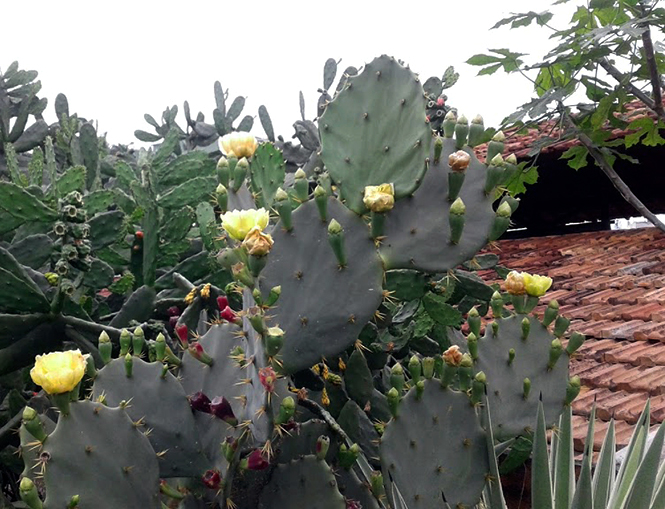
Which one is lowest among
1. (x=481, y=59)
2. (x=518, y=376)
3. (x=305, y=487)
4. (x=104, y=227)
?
(x=305, y=487)

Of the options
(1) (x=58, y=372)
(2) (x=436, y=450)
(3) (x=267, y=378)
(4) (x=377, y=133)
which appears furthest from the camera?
(4) (x=377, y=133)

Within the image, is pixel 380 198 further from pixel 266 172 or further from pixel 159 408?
A: pixel 159 408

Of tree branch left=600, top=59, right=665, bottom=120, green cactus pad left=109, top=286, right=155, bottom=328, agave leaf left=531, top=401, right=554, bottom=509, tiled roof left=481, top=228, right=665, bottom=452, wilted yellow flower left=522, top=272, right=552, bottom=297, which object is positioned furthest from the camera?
tiled roof left=481, top=228, right=665, bottom=452

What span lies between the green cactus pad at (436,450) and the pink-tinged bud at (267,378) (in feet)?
1.22

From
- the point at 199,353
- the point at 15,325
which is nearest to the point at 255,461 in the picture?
the point at 199,353

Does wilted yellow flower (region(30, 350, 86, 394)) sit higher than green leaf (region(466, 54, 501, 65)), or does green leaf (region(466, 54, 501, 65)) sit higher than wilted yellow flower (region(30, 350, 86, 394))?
green leaf (region(466, 54, 501, 65))

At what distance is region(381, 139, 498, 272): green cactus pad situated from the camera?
1583 mm

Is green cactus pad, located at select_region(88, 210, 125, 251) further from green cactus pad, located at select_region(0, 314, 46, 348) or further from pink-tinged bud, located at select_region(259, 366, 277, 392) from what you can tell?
pink-tinged bud, located at select_region(259, 366, 277, 392)

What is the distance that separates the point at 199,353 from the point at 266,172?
0.55m

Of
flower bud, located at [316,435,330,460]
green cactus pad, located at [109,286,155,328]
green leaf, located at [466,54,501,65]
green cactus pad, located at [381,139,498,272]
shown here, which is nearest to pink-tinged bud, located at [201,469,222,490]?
flower bud, located at [316,435,330,460]

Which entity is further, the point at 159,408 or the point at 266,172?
the point at 266,172

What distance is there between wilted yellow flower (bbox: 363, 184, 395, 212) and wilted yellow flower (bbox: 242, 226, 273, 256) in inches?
10.8

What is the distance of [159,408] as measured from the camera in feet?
4.89

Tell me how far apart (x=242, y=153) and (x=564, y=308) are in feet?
10.5
